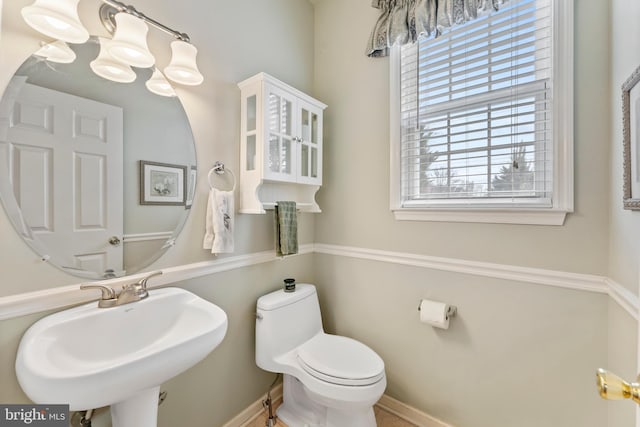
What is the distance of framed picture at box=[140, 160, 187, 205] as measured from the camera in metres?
1.15

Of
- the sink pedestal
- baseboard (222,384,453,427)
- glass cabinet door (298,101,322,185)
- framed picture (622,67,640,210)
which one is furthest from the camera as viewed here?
glass cabinet door (298,101,322,185)

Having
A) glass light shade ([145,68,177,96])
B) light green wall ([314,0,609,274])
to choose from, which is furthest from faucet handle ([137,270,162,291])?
light green wall ([314,0,609,274])

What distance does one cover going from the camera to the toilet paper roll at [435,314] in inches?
54.8

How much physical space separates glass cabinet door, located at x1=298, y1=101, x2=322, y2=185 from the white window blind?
0.53m

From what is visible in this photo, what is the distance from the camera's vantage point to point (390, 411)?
1.64 meters

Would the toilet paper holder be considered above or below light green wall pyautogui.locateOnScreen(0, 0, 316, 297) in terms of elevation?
below

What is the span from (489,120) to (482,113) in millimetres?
55

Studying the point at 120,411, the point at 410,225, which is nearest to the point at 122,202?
the point at 120,411

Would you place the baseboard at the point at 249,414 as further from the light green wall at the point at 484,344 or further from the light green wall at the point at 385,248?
the light green wall at the point at 484,344

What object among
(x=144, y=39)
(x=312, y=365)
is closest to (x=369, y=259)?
(x=312, y=365)

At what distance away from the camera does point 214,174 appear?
1.37m

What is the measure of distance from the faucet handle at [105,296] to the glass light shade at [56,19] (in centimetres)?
87

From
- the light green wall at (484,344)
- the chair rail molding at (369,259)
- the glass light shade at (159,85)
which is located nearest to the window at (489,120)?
the chair rail molding at (369,259)

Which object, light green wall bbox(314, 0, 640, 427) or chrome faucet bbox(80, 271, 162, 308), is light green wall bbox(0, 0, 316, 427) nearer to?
chrome faucet bbox(80, 271, 162, 308)
